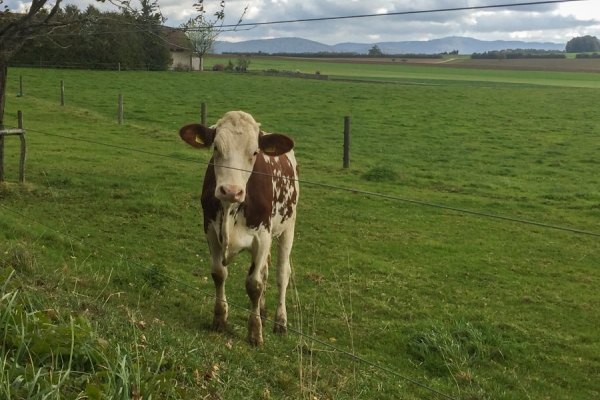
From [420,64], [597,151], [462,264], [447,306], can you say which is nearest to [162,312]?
[447,306]

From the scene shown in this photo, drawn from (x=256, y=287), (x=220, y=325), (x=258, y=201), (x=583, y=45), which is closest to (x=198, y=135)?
(x=258, y=201)

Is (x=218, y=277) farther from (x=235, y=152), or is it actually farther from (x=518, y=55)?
(x=518, y=55)

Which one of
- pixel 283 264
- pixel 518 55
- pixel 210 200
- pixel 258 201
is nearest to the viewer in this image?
pixel 210 200

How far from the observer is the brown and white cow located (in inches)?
211

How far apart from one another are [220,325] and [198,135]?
6.04 ft

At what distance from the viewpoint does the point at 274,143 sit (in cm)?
580

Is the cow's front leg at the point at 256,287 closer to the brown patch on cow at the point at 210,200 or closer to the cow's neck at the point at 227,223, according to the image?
the cow's neck at the point at 227,223

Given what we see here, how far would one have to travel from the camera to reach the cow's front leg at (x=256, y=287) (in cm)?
579

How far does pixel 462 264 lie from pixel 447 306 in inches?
71.5

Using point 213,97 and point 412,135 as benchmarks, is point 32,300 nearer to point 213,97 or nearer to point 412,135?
point 412,135

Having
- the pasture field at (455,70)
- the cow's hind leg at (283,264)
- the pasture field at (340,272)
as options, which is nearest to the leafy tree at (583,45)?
the pasture field at (455,70)

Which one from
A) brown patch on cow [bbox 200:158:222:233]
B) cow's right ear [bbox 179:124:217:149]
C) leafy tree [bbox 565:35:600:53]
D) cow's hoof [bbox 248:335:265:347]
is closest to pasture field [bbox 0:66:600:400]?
cow's hoof [bbox 248:335:265:347]

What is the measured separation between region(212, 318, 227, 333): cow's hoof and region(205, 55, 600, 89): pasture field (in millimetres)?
63802

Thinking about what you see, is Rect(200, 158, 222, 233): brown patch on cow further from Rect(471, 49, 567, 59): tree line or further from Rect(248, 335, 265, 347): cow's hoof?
Rect(471, 49, 567, 59): tree line
